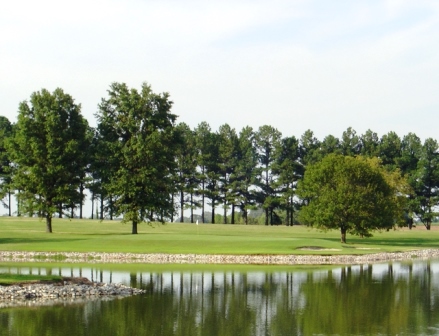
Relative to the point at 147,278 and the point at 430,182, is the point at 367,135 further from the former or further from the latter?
the point at 147,278

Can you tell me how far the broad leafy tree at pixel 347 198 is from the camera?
8931 centimetres

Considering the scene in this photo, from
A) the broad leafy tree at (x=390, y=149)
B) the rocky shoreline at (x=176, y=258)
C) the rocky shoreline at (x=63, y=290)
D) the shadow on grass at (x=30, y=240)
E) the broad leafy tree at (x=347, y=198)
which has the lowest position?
the rocky shoreline at (x=176, y=258)

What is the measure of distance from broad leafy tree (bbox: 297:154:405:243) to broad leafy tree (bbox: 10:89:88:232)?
31854 mm

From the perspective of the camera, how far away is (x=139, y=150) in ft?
292

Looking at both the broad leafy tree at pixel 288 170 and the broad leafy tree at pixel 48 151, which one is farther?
the broad leafy tree at pixel 288 170

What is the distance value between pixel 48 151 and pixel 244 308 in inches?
2323

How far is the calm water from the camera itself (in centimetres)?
2900

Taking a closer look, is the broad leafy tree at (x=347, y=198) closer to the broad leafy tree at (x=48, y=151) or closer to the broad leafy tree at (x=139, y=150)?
the broad leafy tree at (x=139, y=150)

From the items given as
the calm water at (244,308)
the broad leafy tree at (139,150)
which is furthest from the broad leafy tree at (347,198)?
the calm water at (244,308)

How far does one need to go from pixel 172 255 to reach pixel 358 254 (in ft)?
63.1

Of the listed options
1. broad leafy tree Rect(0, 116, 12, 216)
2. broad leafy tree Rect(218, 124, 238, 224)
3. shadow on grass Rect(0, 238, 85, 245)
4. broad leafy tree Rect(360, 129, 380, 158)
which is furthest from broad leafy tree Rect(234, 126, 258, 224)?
shadow on grass Rect(0, 238, 85, 245)

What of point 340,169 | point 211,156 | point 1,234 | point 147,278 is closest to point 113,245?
point 1,234

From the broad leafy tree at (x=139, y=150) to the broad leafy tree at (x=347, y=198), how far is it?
64.4 ft

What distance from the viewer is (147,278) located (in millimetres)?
47531
